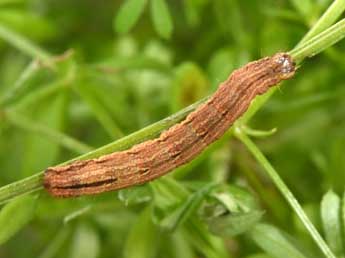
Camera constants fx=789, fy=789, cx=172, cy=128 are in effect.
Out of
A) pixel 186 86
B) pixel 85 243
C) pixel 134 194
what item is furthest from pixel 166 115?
pixel 134 194

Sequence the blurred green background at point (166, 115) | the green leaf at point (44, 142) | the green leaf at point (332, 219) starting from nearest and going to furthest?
the green leaf at point (332, 219)
the blurred green background at point (166, 115)
the green leaf at point (44, 142)

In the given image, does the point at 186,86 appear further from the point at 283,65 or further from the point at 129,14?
the point at 283,65

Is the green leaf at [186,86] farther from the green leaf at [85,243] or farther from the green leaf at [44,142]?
the green leaf at [85,243]

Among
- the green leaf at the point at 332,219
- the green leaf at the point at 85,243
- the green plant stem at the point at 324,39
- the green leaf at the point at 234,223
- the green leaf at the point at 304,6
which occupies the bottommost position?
the green leaf at the point at 332,219

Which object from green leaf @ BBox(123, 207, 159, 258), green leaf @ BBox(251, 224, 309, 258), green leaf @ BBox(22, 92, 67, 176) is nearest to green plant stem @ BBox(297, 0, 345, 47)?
green leaf @ BBox(251, 224, 309, 258)

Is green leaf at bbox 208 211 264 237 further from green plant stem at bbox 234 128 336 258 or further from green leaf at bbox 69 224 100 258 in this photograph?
green leaf at bbox 69 224 100 258

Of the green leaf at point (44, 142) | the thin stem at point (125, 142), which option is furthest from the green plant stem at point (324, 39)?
the green leaf at point (44, 142)

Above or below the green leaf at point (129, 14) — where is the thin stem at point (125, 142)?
below
